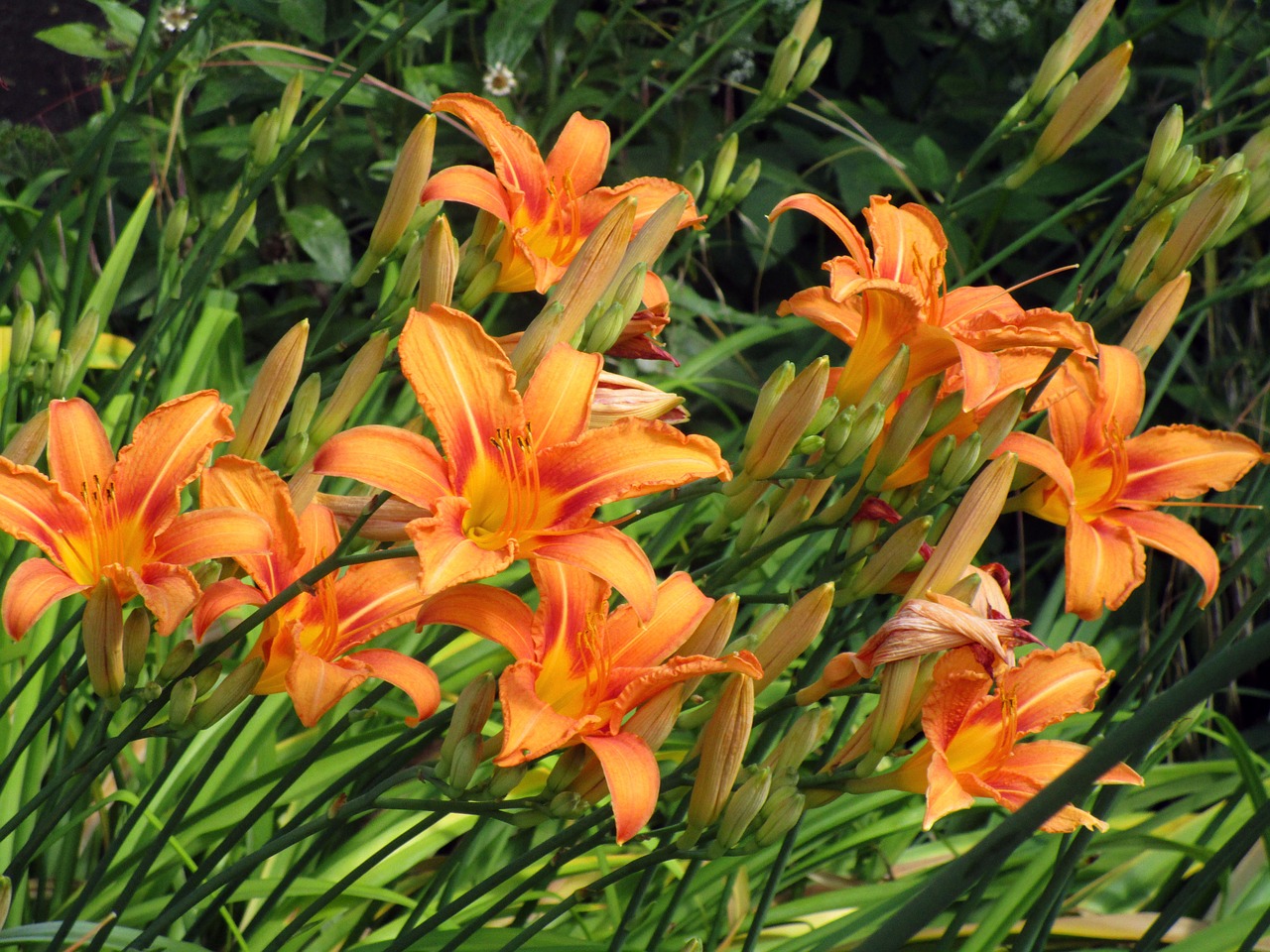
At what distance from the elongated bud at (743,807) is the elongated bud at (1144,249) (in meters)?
0.57

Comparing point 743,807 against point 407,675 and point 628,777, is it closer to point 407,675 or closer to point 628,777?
point 628,777

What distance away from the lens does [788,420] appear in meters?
0.84

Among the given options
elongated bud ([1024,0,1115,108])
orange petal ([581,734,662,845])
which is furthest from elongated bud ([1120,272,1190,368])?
orange petal ([581,734,662,845])

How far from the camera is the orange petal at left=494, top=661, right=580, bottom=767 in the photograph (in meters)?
0.67

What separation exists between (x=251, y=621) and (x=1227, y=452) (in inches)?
33.4

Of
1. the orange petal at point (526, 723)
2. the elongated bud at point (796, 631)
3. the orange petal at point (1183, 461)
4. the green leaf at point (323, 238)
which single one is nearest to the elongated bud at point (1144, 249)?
the orange petal at point (1183, 461)

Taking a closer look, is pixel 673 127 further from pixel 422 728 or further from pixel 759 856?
pixel 422 728

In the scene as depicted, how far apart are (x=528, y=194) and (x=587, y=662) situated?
1.53 feet

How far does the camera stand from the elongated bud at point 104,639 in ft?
2.47

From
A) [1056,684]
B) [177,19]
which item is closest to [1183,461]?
[1056,684]

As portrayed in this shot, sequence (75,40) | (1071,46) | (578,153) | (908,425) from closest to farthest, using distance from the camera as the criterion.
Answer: (908,425) → (578,153) → (1071,46) → (75,40)

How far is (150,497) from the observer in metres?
0.79

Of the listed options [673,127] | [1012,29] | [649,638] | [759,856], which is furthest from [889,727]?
[1012,29]

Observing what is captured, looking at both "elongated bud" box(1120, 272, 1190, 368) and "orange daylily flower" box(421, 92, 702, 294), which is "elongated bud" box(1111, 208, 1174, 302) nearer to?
"elongated bud" box(1120, 272, 1190, 368)
